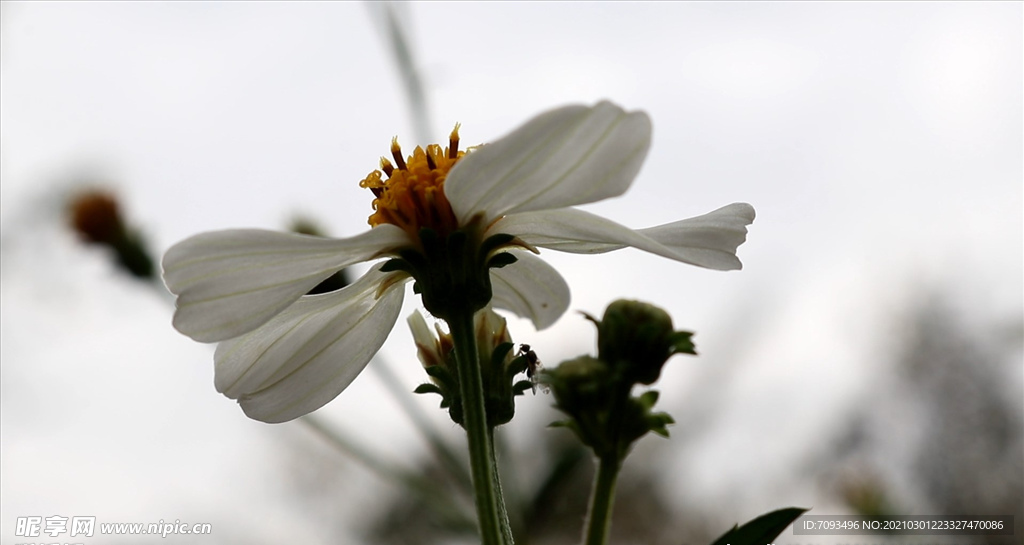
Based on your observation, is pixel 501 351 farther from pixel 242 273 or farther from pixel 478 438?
pixel 242 273

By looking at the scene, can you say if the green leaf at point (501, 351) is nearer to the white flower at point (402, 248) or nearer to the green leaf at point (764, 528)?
the white flower at point (402, 248)

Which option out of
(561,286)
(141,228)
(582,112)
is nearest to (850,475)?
(561,286)

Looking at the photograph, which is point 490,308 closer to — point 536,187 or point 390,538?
point 536,187

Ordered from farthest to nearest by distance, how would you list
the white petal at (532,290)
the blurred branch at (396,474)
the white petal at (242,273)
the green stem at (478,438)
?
the blurred branch at (396,474) → the white petal at (532,290) → the white petal at (242,273) → the green stem at (478,438)

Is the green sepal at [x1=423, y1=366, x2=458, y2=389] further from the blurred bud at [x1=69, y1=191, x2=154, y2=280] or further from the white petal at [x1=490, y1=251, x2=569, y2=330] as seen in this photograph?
the blurred bud at [x1=69, y1=191, x2=154, y2=280]

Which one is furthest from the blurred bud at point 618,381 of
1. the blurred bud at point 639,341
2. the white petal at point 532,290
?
the white petal at point 532,290

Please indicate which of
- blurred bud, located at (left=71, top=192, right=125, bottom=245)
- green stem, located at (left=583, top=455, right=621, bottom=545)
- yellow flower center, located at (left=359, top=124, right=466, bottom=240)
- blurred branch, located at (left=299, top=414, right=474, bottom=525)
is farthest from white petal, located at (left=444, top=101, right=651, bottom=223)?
blurred bud, located at (left=71, top=192, right=125, bottom=245)

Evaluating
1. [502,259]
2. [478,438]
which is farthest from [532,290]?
[478,438]
